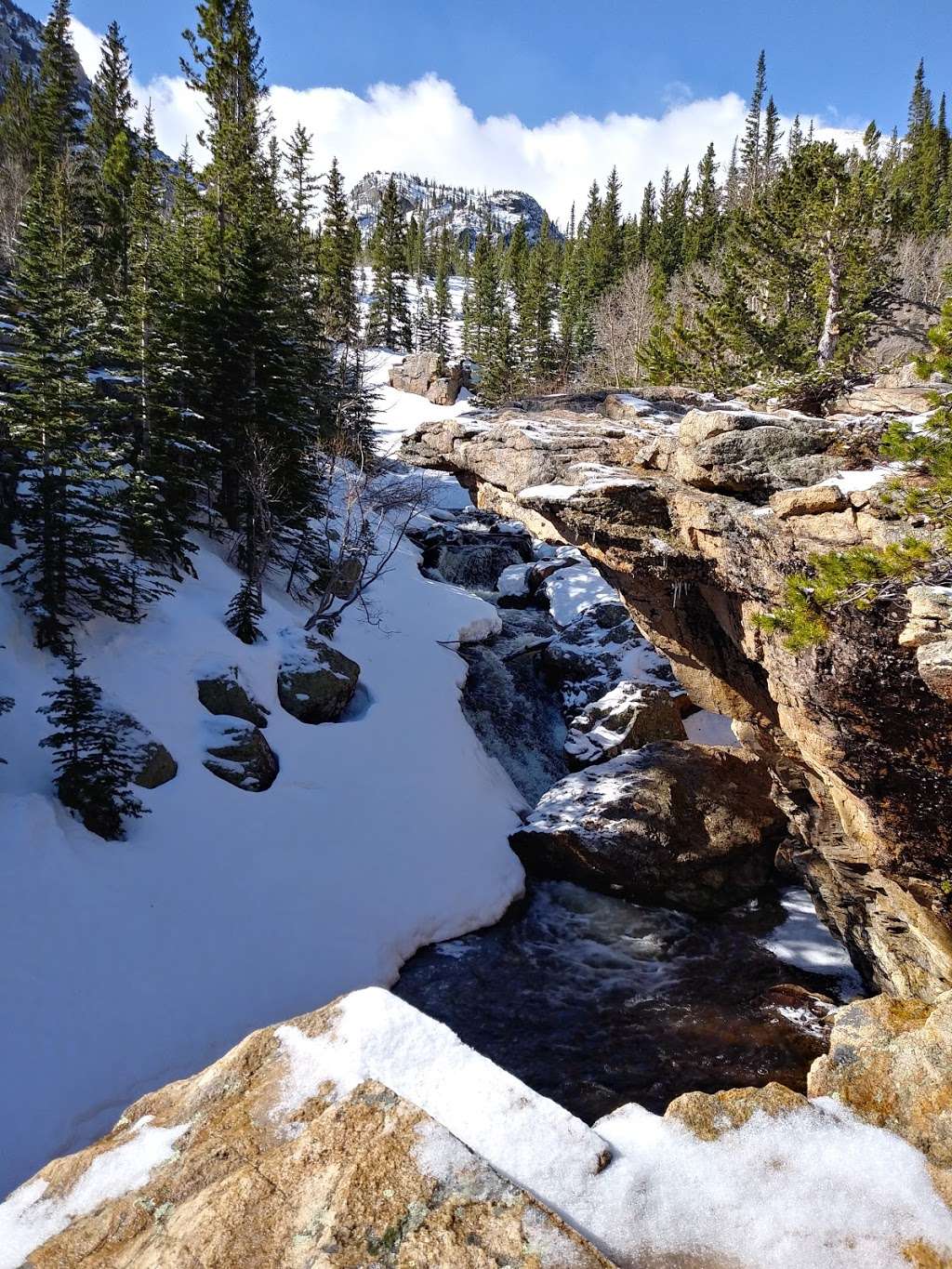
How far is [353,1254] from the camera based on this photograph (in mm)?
3188

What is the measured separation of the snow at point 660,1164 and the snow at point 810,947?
335 inches

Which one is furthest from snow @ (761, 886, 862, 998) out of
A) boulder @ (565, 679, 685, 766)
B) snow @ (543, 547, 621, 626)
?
snow @ (543, 547, 621, 626)

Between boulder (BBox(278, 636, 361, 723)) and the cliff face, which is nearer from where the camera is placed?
the cliff face

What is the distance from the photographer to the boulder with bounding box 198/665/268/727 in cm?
1348

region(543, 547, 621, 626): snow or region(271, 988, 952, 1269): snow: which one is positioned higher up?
region(543, 547, 621, 626): snow

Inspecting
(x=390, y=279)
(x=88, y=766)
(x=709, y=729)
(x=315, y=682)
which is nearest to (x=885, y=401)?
(x=709, y=729)

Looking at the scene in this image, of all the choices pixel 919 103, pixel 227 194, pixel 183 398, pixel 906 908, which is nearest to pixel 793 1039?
pixel 906 908

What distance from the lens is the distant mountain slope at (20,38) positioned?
84562 millimetres

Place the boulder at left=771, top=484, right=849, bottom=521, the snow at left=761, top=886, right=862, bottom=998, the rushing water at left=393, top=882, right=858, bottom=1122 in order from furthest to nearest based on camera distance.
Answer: the snow at left=761, top=886, right=862, bottom=998 < the rushing water at left=393, top=882, right=858, bottom=1122 < the boulder at left=771, top=484, right=849, bottom=521

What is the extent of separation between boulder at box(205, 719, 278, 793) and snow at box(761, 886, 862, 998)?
33.4 feet

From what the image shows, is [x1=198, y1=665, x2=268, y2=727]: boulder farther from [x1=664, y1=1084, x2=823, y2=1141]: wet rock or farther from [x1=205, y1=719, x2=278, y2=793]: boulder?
[x1=664, y1=1084, x2=823, y2=1141]: wet rock

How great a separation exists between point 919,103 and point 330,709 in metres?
95.9

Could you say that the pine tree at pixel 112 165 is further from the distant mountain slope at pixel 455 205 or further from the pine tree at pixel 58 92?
the distant mountain slope at pixel 455 205

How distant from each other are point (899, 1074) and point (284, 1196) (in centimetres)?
436
